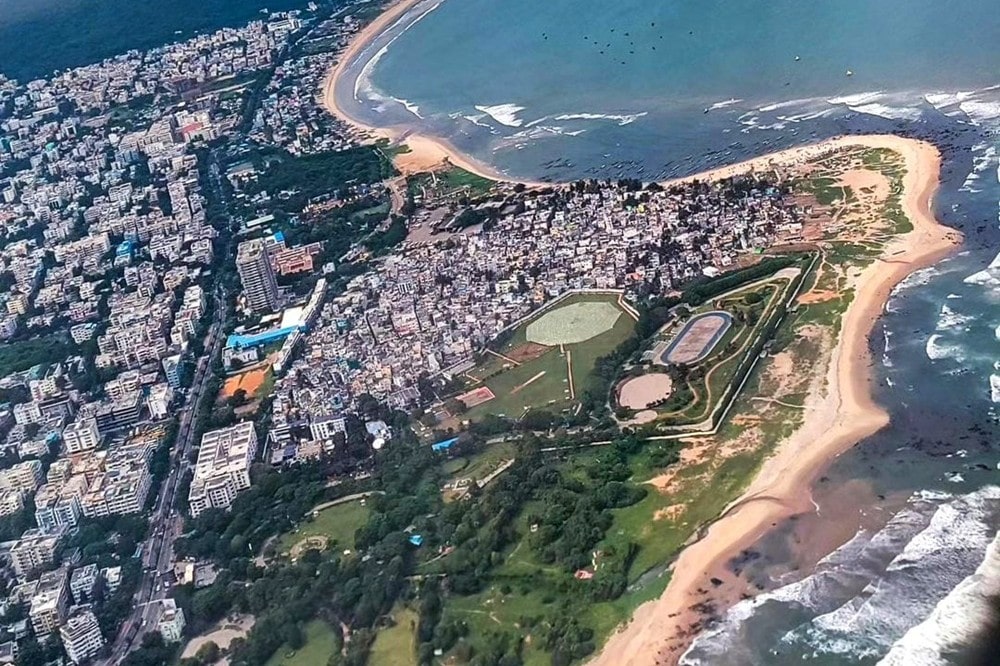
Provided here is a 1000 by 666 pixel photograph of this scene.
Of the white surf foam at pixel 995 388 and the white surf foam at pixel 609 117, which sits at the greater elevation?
the white surf foam at pixel 609 117

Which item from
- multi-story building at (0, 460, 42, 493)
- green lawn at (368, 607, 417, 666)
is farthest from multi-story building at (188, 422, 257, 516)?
green lawn at (368, 607, 417, 666)

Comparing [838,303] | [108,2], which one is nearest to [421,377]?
[838,303]

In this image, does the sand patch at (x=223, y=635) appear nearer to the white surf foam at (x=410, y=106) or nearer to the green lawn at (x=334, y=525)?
the green lawn at (x=334, y=525)

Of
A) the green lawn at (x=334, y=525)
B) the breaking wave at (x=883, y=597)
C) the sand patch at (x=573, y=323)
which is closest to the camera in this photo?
the breaking wave at (x=883, y=597)

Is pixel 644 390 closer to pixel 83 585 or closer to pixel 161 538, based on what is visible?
pixel 161 538

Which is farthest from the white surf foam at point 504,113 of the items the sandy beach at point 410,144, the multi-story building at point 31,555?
the multi-story building at point 31,555

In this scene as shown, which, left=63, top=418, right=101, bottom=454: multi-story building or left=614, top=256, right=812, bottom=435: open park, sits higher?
left=614, top=256, right=812, bottom=435: open park

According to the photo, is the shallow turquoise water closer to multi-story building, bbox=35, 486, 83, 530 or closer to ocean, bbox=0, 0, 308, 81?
ocean, bbox=0, 0, 308, 81

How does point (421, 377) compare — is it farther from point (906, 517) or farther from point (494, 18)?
point (494, 18)
